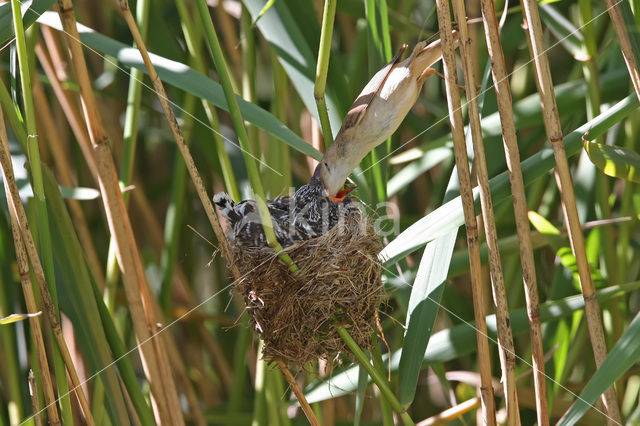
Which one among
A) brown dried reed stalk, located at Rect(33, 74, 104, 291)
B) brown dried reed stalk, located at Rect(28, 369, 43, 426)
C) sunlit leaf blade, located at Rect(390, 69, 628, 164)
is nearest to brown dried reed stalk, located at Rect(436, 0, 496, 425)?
sunlit leaf blade, located at Rect(390, 69, 628, 164)

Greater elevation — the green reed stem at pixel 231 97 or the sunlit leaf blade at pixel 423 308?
the green reed stem at pixel 231 97

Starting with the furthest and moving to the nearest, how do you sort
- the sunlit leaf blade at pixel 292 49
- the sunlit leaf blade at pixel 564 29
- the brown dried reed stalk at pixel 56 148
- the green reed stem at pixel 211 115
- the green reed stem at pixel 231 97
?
the brown dried reed stalk at pixel 56 148, the sunlit leaf blade at pixel 564 29, the sunlit leaf blade at pixel 292 49, the green reed stem at pixel 211 115, the green reed stem at pixel 231 97

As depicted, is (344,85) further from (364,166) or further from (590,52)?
(590,52)

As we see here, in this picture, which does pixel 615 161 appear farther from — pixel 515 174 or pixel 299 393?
pixel 299 393

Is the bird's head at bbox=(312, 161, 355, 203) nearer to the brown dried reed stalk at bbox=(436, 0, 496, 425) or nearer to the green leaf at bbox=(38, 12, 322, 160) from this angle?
the green leaf at bbox=(38, 12, 322, 160)

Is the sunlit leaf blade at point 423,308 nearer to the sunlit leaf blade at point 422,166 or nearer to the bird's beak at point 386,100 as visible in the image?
the bird's beak at point 386,100

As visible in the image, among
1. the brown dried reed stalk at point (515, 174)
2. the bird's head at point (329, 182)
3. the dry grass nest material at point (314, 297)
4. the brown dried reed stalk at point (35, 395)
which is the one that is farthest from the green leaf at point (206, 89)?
the brown dried reed stalk at point (35, 395)

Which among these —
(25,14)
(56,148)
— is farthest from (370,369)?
(56,148)
